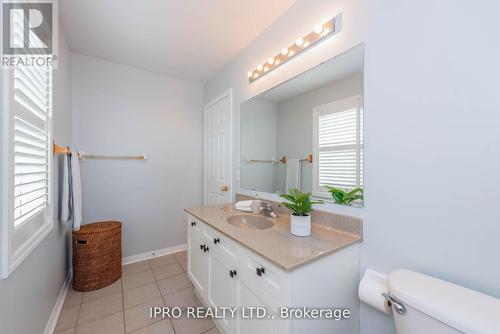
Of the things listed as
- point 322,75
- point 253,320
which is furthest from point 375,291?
point 322,75

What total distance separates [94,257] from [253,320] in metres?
1.70

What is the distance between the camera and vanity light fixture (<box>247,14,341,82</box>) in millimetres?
1215

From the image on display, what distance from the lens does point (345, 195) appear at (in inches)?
46.6

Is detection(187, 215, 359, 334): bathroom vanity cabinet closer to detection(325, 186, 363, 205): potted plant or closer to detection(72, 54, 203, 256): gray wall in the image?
detection(325, 186, 363, 205): potted plant

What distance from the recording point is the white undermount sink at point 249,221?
1552mm

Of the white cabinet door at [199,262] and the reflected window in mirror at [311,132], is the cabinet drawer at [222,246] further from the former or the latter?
the reflected window in mirror at [311,132]

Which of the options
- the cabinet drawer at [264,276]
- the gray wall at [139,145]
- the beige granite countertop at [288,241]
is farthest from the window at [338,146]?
the gray wall at [139,145]

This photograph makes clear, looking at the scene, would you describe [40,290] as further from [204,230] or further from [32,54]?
[32,54]

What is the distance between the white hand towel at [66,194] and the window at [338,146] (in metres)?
1.94

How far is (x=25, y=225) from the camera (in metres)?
1.00

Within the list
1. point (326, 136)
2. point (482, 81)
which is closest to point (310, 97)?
point (326, 136)

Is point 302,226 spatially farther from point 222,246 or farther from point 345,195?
point 222,246

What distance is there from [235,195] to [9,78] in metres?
1.71

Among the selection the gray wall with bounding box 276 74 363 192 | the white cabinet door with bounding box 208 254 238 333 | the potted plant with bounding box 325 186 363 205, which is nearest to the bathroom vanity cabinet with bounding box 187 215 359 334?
the white cabinet door with bounding box 208 254 238 333
